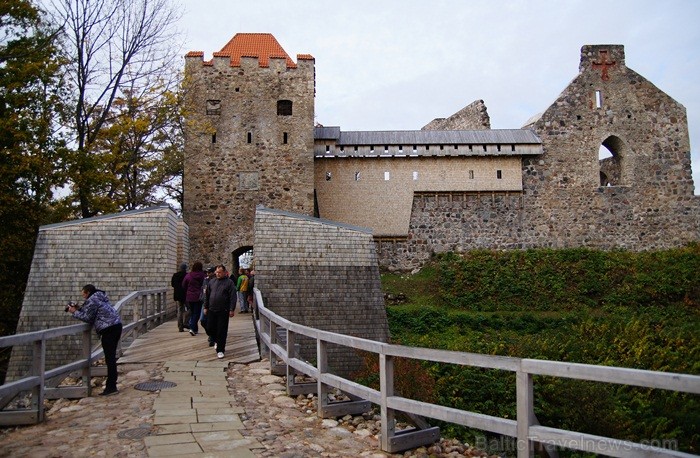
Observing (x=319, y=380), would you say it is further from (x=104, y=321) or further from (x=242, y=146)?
(x=242, y=146)

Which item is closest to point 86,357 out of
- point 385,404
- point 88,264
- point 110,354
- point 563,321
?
point 110,354

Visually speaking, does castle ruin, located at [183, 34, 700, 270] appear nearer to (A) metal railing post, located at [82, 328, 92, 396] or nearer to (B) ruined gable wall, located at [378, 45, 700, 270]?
(B) ruined gable wall, located at [378, 45, 700, 270]

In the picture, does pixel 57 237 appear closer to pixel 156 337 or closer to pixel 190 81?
pixel 156 337

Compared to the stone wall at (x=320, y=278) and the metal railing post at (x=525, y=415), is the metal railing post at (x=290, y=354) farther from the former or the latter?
the stone wall at (x=320, y=278)

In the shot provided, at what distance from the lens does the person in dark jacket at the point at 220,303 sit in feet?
28.6

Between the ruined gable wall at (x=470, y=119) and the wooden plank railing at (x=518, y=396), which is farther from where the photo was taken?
the ruined gable wall at (x=470, y=119)

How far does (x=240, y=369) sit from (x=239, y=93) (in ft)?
47.4

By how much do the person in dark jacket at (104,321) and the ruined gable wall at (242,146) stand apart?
13.2 metres

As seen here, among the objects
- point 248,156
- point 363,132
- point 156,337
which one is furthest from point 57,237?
point 363,132

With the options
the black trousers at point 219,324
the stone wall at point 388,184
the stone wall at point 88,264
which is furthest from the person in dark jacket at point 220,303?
the stone wall at point 388,184

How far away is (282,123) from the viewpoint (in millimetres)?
20453

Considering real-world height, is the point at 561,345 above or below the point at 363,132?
below

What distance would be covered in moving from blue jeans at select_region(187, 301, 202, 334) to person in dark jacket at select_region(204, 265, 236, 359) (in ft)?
6.64

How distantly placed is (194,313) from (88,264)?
4.82 meters
